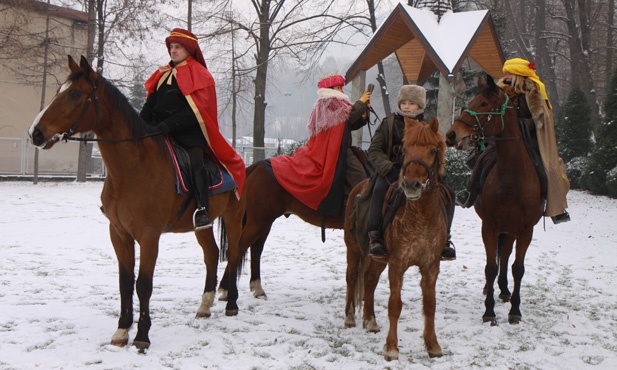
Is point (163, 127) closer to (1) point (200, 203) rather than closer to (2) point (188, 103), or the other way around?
(2) point (188, 103)

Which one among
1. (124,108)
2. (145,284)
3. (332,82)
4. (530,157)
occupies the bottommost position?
(145,284)

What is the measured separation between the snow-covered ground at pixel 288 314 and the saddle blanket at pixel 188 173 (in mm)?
1418

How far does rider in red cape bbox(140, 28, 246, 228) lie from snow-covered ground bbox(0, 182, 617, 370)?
1.34 metres

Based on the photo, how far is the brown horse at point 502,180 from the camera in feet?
19.0

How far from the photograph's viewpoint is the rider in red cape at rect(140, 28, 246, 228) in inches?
206

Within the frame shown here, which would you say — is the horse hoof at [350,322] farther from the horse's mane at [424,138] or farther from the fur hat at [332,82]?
the fur hat at [332,82]

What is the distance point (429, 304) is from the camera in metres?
4.70

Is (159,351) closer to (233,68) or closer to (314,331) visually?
(314,331)

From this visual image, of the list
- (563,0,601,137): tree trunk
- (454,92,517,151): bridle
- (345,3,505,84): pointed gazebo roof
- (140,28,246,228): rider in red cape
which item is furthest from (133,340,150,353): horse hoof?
(563,0,601,137): tree trunk

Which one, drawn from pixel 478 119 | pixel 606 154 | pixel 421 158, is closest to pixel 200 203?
pixel 421 158

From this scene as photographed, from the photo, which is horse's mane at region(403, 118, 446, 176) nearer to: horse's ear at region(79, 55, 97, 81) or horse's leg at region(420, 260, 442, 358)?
horse's leg at region(420, 260, 442, 358)

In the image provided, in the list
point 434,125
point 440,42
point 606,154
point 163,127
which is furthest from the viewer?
point 606,154

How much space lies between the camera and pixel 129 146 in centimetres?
474

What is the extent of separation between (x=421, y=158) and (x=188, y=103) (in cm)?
250
